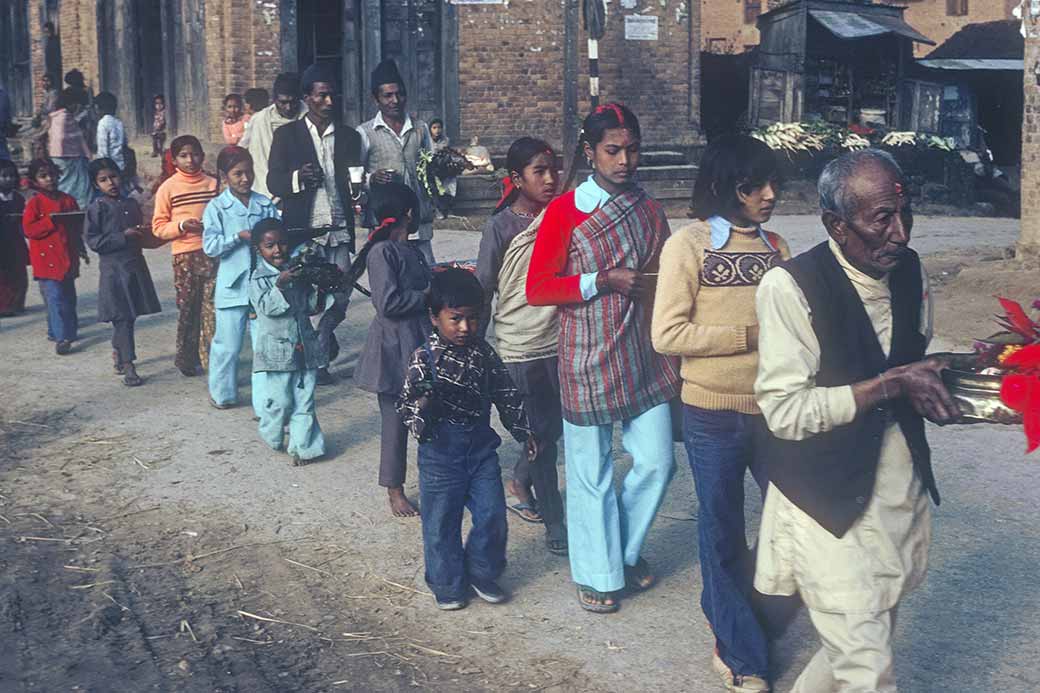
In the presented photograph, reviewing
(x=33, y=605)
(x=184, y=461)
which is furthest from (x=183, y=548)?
(x=184, y=461)

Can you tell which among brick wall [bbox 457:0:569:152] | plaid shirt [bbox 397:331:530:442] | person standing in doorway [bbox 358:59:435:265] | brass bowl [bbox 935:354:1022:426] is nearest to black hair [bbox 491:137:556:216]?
plaid shirt [bbox 397:331:530:442]

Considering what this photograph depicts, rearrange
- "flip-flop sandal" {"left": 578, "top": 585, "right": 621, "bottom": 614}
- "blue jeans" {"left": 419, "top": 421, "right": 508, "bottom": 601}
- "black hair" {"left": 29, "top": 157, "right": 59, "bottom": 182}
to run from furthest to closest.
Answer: "black hair" {"left": 29, "top": 157, "right": 59, "bottom": 182} < "blue jeans" {"left": 419, "top": 421, "right": 508, "bottom": 601} < "flip-flop sandal" {"left": 578, "top": 585, "right": 621, "bottom": 614}

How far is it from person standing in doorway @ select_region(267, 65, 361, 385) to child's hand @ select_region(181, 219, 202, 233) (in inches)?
27.2

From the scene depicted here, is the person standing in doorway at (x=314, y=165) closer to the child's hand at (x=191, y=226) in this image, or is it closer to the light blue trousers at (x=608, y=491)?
the child's hand at (x=191, y=226)

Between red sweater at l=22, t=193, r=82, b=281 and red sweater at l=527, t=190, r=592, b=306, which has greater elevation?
red sweater at l=527, t=190, r=592, b=306

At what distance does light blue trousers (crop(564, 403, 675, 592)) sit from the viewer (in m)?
5.19

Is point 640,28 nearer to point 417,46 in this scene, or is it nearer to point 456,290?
point 417,46

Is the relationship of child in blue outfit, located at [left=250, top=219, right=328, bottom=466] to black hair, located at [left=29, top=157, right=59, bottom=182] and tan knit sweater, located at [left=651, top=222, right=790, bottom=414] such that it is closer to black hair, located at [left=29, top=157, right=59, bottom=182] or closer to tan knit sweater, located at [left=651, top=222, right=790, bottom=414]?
tan knit sweater, located at [left=651, top=222, right=790, bottom=414]

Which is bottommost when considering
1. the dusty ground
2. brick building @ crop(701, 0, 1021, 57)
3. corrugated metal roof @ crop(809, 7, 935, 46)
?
the dusty ground

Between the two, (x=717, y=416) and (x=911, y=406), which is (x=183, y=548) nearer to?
(x=717, y=416)

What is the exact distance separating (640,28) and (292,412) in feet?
48.1

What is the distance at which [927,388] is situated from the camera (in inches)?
133

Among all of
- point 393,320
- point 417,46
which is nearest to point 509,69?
point 417,46

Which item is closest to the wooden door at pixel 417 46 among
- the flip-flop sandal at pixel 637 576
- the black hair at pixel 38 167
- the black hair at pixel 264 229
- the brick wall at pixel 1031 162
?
the brick wall at pixel 1031 162
